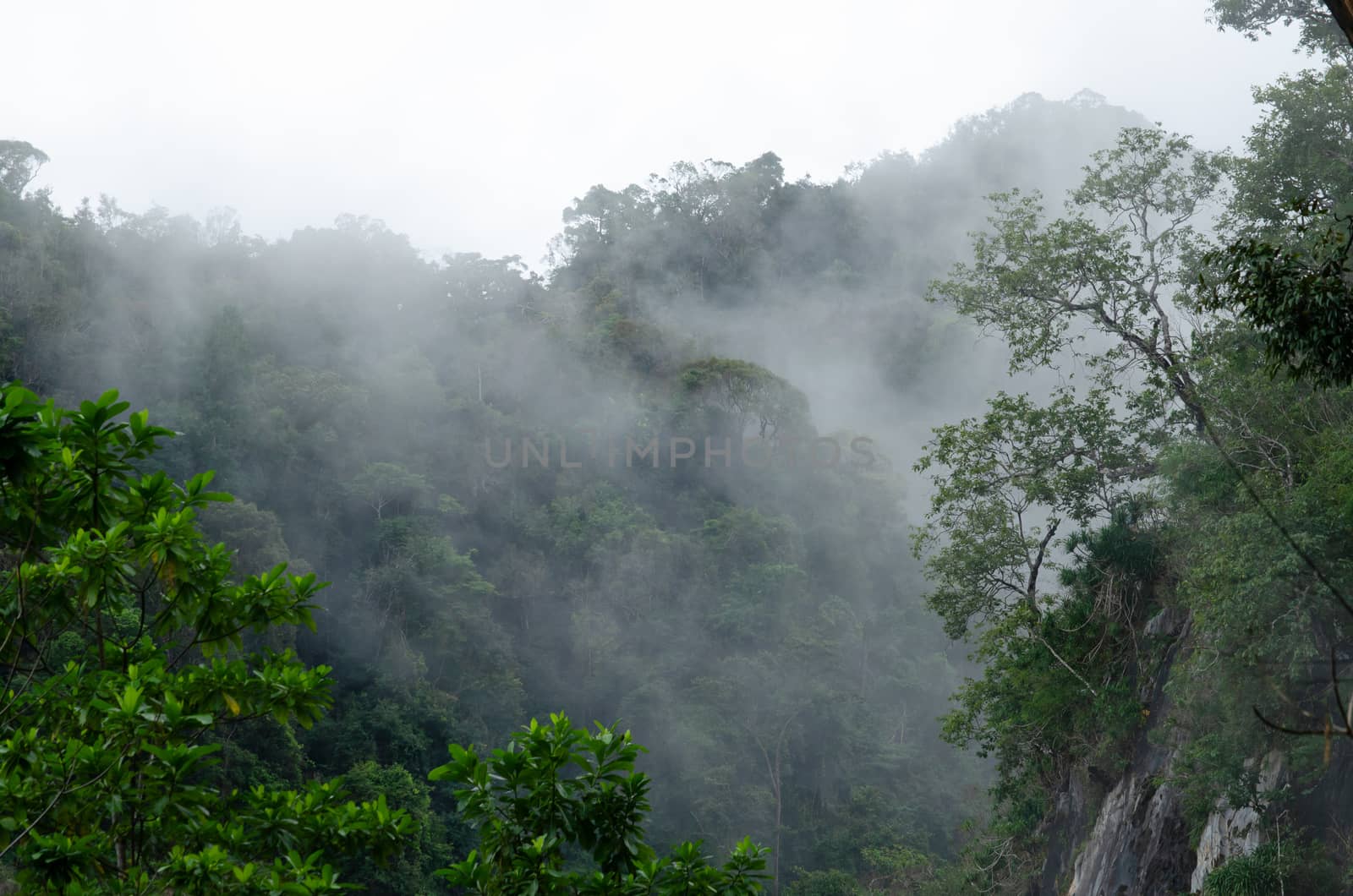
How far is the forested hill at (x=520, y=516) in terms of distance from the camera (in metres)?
25.1

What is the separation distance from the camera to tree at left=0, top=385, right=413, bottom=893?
2.82 metres

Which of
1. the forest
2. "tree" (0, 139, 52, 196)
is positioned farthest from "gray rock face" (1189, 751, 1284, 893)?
"tree" (0, 139, 52, 196)

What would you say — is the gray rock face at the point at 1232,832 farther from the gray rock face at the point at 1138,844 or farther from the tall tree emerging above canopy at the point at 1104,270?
the tall tree emerging above canopy at the point at 1104,270

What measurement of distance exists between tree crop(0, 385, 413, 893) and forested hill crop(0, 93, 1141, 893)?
1656cm

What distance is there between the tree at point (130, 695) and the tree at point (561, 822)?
439 millimetres

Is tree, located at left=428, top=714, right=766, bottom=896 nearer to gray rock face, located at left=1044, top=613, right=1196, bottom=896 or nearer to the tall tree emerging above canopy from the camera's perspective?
gray rock face, located at left=1044, top=613, right=1196, bottom=896

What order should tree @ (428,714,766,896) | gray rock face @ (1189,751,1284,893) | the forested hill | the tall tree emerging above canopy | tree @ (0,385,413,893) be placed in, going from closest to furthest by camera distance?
tree @ (0,385,413,893) < tree @ (428,714,766,896) < gray rock face @ (1189,751,1284,893) < the tall tree emerging above canopy < the forested hill

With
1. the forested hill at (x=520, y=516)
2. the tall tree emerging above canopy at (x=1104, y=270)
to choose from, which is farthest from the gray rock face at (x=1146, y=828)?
the forested hill at (x=520, y=516)

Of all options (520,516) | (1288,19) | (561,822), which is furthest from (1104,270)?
(520,516)

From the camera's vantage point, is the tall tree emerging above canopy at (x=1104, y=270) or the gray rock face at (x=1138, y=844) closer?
the gray rock face at (x=1138, y=844)

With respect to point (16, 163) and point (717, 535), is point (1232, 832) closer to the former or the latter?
point (717, 535)

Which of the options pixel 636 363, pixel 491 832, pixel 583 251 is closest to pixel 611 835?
pixel 491 832

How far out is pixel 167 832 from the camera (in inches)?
121

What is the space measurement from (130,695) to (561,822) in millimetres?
1167
